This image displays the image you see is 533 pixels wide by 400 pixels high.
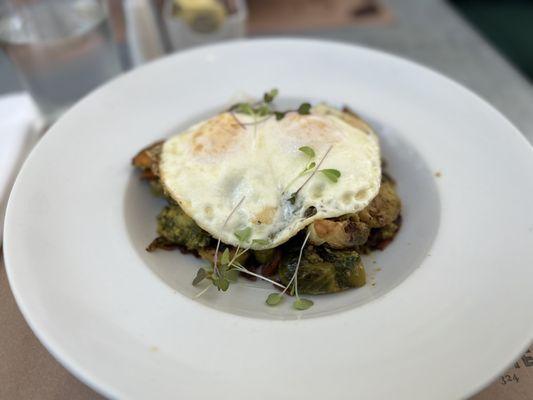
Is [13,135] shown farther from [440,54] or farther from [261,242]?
[440,54]

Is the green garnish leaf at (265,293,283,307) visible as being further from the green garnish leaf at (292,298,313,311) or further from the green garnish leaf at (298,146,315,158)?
the green garnish leaf at (298,146,315,158)

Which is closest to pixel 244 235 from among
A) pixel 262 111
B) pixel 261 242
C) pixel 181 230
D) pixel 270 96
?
pixel 261 242

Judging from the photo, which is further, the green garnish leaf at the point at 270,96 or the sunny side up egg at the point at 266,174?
the green garnish leaf at the point at 270,96

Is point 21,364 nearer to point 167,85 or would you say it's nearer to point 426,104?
point 167,85

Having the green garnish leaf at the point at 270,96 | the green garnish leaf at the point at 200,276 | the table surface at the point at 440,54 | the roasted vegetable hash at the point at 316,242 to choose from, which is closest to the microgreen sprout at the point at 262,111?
the green garnish leaf at the point at 270,96

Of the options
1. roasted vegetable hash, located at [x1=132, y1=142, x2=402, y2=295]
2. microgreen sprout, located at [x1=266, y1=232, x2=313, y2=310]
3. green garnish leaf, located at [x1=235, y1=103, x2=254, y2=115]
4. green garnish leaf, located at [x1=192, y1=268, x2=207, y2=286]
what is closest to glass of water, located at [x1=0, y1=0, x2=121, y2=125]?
roasted vegetable hash, located at [x1=132, y1=142, x2=402, y2=295]

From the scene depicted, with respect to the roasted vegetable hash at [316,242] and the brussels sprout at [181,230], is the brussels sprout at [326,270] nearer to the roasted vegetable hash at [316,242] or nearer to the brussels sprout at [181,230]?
the roasted vegetable hash at [316,242]
